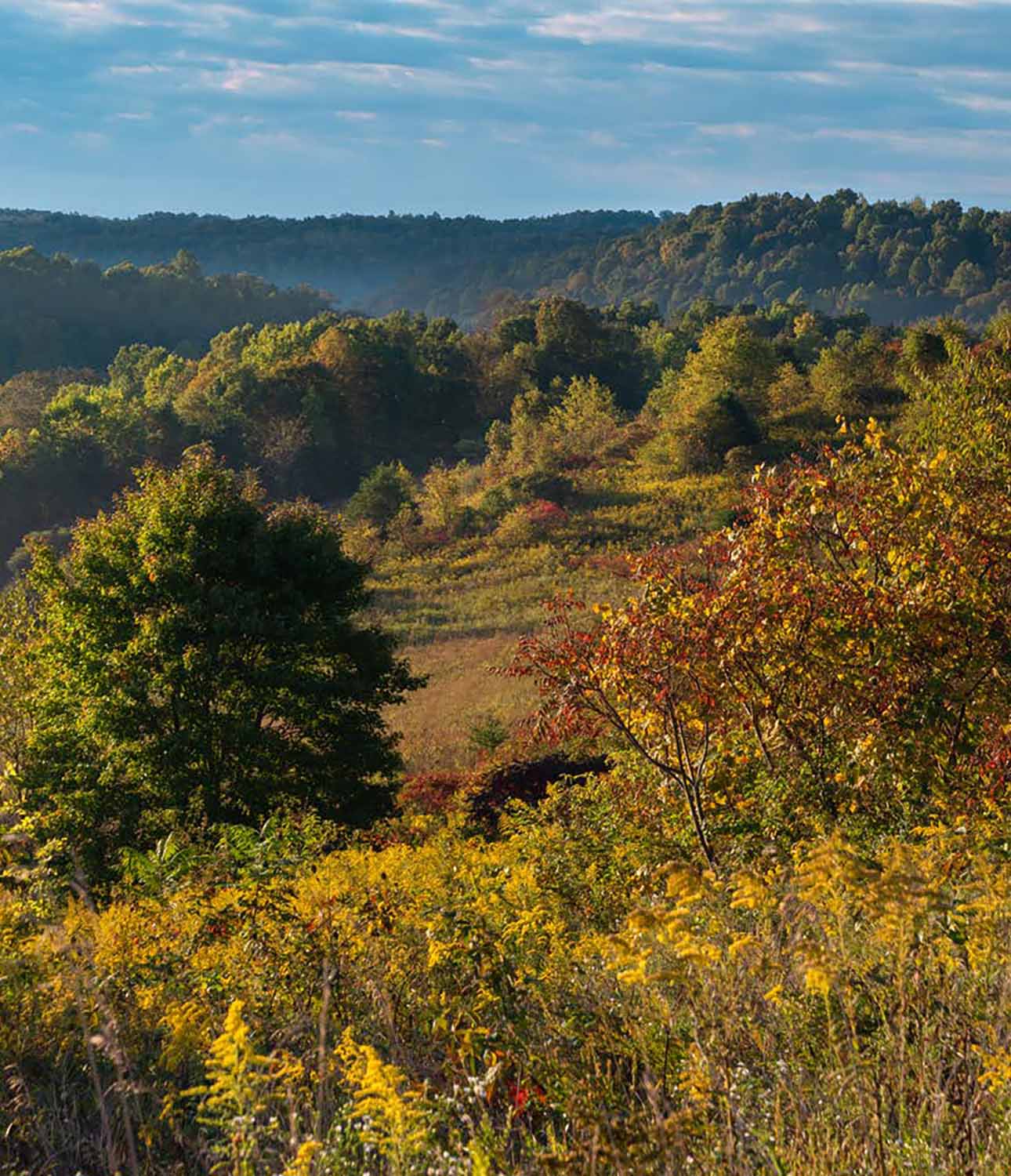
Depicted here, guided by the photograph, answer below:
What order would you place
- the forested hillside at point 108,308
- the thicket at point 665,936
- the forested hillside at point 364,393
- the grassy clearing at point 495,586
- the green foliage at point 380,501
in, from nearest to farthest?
the thicket at point 665,936, the grassy clearing at point 495,586, the green foliage at point 380,501, the forested hillside at point 364,393, the forested hillside at point 108,308

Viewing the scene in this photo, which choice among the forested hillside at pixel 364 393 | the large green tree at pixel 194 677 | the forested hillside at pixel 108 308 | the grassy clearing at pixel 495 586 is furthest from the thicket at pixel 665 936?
the forested hillside at pixel 108 308

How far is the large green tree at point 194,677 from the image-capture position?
17.1 meters

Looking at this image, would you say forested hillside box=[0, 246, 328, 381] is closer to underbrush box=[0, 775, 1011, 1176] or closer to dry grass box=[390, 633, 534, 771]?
dry grass box=[390, 633, 534, 771]

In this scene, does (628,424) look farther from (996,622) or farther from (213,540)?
(996,622)

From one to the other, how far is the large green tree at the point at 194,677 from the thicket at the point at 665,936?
5990 mm

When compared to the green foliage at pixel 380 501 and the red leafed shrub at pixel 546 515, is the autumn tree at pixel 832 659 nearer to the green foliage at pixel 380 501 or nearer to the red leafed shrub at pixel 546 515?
the red leafed shrub at pixel 546 515

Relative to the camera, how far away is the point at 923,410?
45281 millimetres

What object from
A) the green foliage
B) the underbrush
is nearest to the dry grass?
the underbrush

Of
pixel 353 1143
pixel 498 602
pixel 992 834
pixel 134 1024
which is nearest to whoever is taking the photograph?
pixel 353 1143

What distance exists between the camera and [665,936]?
381 centimetres

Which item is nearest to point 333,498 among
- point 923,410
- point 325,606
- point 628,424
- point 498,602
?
point 628,424

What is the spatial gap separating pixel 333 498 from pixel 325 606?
57883 millimetres

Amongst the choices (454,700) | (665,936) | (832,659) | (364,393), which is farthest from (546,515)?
(665,936)

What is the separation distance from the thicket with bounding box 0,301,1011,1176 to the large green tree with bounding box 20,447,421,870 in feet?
19.7
